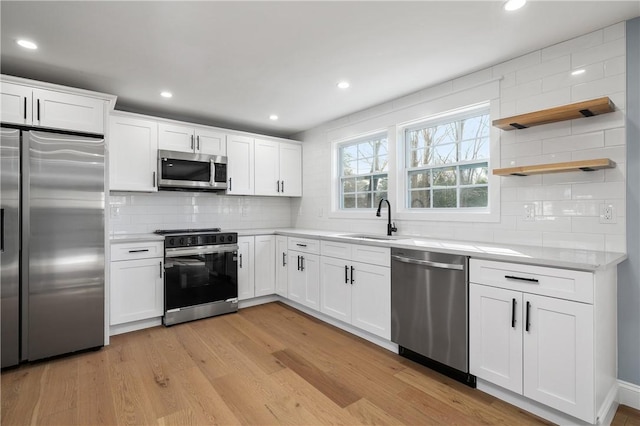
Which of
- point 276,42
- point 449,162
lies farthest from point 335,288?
point 276,42

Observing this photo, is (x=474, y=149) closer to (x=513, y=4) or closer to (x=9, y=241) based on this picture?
(x=513, y=4)

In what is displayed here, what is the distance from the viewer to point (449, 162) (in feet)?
10.5

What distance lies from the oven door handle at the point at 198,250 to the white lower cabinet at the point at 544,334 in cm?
267

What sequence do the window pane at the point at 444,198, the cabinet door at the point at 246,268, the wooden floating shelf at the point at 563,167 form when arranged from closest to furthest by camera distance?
1. the wooden floating shelf at the point at 563,167
2. the window pane at the point at 444,198
3. the cabinet door at the point at 246,268

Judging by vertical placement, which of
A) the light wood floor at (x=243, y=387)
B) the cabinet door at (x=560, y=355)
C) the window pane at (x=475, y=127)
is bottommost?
the light wood floor at (x=243, y=387)

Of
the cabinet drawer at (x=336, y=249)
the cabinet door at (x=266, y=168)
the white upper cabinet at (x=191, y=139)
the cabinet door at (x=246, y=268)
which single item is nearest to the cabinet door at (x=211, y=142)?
the white upper cabinet at (x=191, y=139)

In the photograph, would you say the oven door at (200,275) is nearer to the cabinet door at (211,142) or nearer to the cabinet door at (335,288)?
the cabinet door at (335,288)

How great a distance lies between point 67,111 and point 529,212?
12.8ft

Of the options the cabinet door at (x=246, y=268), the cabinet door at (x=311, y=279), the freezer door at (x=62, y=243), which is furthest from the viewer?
the cabinet door at (x=246, y=268)

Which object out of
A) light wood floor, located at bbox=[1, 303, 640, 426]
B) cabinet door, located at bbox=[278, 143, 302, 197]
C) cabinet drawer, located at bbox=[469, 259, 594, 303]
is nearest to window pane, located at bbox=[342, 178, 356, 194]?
cabinet door, located at bbox=[278, 143, 302, 197]

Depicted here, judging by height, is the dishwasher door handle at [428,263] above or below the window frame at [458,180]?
below

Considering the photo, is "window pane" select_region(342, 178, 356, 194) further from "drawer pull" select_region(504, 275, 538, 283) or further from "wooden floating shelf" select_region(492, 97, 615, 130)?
"drawer pull" select_region(504, 275, 538, 283)

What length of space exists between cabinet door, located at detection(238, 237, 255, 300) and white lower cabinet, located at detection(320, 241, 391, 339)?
3.42 ft

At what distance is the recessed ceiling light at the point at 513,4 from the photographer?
6.26ft
